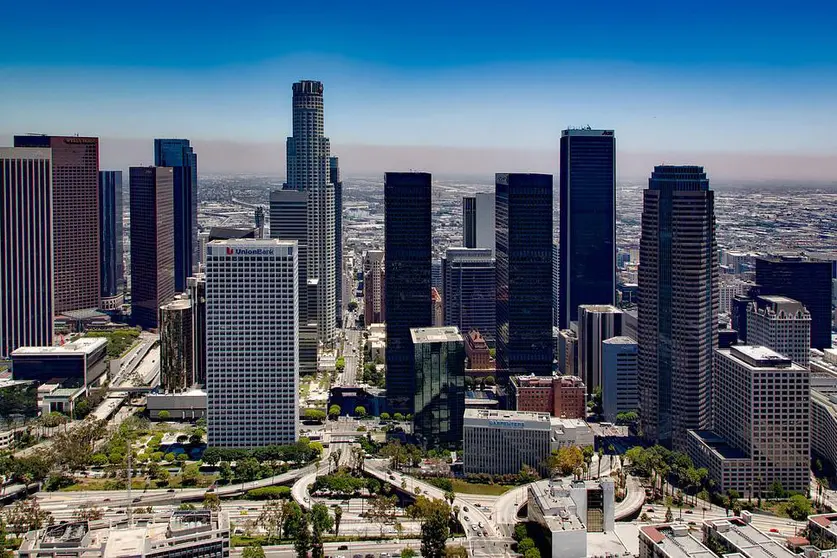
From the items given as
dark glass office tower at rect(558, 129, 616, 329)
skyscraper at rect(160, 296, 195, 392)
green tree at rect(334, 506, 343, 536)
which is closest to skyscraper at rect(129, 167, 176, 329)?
skyscraper at rect(160, 296, 195, 392)

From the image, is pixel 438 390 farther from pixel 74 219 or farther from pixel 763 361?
pixel 74 219

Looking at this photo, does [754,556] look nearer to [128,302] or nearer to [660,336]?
[660,336]

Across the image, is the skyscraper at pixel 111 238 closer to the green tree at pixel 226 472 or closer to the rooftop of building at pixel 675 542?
the green tree at pixel 226 472

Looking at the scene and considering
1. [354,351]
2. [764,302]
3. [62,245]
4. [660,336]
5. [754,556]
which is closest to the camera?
[754,556]

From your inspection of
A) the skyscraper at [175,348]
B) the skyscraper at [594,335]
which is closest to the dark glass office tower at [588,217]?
the skyscraper at [594,335]

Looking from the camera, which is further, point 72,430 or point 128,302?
point 128,302

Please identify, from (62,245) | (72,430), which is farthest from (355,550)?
(62,245)

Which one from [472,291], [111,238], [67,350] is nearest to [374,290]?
[472,291]
